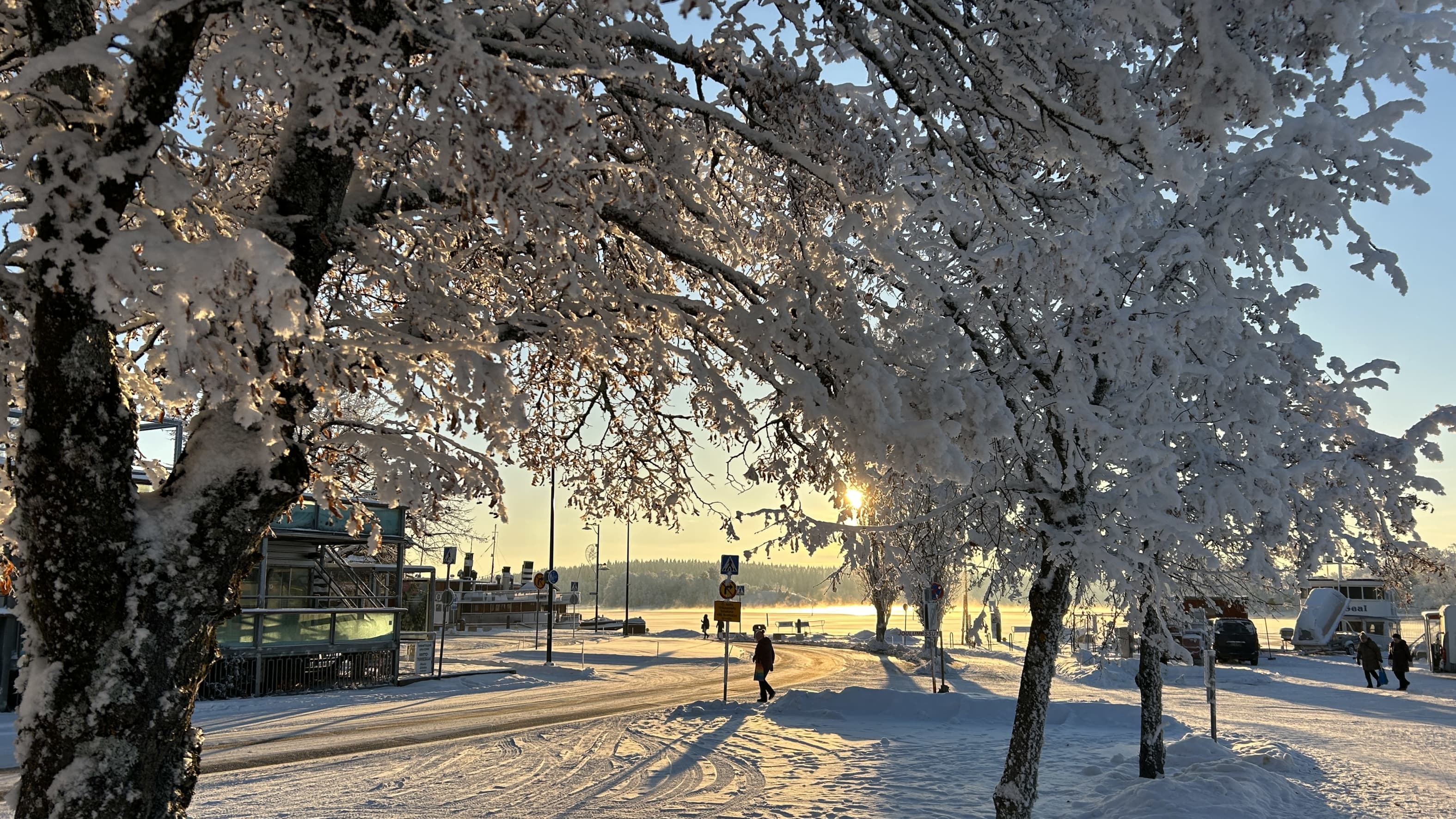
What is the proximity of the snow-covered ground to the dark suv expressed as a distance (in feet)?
34.4

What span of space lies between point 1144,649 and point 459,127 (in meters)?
11.1

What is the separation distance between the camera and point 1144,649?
39.2ft

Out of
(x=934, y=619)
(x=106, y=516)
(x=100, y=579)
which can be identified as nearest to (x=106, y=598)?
(x=100, y=579)

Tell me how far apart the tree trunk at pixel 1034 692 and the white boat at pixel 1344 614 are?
41.7 meters

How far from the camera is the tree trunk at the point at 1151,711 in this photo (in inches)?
455

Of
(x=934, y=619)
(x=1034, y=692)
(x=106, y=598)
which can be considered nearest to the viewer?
(x=106, y=598)

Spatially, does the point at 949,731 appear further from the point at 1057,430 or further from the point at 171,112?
the point at 171,112

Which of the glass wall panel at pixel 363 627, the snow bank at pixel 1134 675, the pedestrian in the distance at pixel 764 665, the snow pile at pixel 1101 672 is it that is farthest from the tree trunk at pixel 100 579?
the snow bank at pixel 1134 675

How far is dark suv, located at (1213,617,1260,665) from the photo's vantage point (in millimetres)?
36188

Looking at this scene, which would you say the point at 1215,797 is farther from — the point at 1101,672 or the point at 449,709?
the point at 1101,672

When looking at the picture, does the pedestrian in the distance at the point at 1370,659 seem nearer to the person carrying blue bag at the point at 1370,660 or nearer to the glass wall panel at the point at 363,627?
the person carrying blue bag at the point at 1370,660

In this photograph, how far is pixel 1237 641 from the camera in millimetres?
36312

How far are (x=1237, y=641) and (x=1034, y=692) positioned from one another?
32.8m

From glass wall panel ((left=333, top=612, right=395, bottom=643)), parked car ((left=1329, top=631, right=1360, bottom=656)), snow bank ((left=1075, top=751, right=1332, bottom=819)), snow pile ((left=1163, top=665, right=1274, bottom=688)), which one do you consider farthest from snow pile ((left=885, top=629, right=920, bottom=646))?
snow bank ((left=1075, top=751, right=1332, bottom=819))
